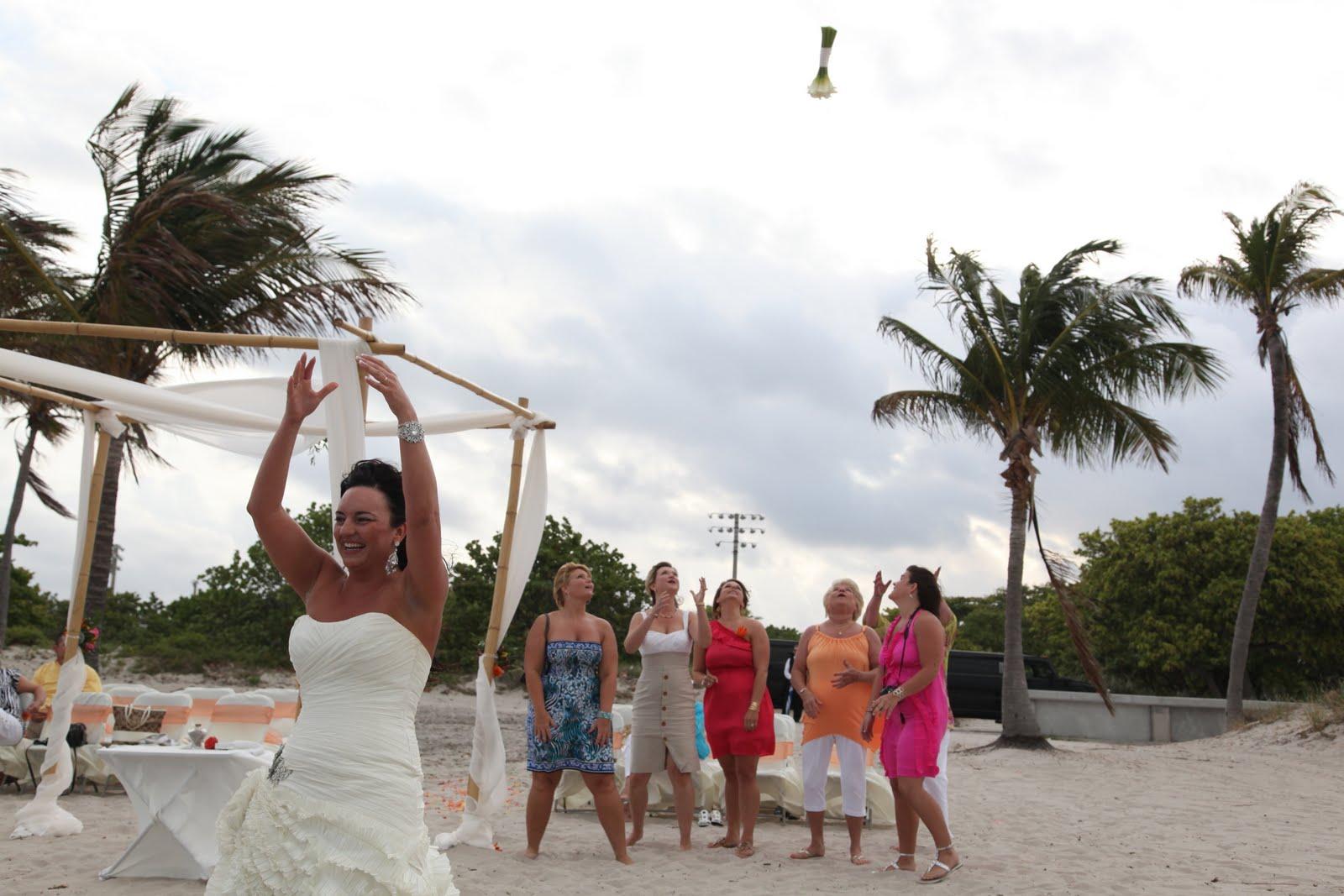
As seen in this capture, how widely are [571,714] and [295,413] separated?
4.66m

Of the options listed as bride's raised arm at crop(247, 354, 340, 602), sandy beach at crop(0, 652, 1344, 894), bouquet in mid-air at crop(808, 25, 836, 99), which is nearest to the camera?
bride's raised arm at crop(247, 354, 340, 602)

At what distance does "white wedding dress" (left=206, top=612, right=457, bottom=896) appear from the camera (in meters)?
2.55

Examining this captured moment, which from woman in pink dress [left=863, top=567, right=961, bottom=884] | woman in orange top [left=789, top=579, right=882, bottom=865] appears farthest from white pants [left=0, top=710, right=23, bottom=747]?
woman in pink dress [left=863, top=567, right=961, bottom=884]

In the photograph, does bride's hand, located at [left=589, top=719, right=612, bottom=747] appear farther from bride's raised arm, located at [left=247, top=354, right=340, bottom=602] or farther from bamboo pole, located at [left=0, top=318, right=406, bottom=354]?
bride's raised arm, located at [left=247, top=354, right=340, bottom=602]

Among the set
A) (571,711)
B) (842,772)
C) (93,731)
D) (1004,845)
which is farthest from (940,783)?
(93,731)

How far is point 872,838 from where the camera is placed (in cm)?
866

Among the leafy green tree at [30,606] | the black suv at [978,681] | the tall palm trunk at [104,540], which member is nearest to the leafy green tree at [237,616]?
the leafy green tree at [30,606]

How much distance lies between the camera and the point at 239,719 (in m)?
9.39

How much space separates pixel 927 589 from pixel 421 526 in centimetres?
520

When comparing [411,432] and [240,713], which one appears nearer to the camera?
[411,432]

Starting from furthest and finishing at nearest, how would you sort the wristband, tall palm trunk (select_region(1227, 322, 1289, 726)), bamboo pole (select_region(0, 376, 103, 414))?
tall palm trunk (select_region(1227, 322, 1289, 726))
bamboo pole (select_region(0, 376, 103, 414))
the wristband

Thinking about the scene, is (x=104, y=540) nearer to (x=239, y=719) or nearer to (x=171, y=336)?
(x=239, y=719)

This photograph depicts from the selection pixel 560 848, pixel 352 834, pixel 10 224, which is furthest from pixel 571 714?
pixel 10 224

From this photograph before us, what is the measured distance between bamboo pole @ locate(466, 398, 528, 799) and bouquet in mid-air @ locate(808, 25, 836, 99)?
4.13 metres
